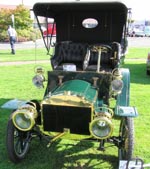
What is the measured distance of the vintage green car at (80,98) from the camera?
12.2 feet

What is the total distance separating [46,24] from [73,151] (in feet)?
9.81

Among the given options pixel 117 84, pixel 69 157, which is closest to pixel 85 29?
pixel 117 84

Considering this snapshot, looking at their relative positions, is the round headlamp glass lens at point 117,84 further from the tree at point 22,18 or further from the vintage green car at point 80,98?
the tree at point 22,18

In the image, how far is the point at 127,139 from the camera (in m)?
3.92

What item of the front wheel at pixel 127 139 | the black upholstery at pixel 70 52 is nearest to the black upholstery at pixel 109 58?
the black upholstery at pixel 70 52

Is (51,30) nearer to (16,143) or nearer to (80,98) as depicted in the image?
(16,143)

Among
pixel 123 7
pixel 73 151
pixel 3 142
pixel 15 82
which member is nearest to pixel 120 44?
pixel 123 7

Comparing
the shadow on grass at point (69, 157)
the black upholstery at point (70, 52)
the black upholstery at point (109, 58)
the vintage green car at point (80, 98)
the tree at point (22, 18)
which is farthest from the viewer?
the tree at point (22, 18)

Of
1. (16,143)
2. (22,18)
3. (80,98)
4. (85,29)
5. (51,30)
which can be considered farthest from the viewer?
(22,18)

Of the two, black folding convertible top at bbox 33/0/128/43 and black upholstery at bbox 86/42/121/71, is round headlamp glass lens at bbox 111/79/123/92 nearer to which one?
black upholstery at bbox 86/42/121/71

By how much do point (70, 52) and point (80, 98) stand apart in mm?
3019

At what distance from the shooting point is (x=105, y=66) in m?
6.18

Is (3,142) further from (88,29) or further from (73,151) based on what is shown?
(88,29)

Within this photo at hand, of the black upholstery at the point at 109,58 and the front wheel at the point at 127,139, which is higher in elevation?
the black upholstery at the point at 109,58
